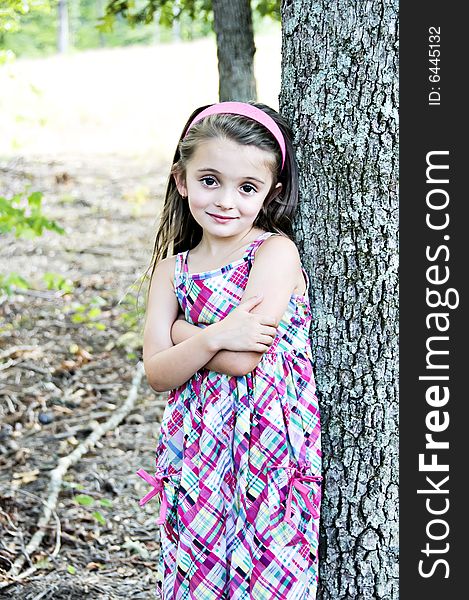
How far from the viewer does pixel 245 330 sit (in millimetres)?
2193

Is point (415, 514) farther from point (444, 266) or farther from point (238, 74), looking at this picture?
point (238, 74)

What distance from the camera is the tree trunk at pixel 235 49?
12.3 ft

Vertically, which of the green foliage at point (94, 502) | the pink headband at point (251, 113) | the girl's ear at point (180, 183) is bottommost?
the green foliage at point (94, 502)

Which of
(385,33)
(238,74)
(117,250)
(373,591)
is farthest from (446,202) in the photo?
(117,250)

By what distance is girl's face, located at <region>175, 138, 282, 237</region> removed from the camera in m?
2.26

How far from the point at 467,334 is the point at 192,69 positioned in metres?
15.4

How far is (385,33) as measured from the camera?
226 cm

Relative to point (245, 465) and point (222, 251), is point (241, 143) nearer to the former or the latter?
point (222, 251)

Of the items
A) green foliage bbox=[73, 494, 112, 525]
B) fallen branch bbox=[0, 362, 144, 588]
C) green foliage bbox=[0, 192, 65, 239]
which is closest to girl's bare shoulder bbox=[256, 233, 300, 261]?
fallen branch bbox=[0, 362, 144, 588]

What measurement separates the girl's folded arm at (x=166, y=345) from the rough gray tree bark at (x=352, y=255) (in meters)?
0.37

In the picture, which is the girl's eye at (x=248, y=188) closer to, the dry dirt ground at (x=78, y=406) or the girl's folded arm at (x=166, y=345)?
the girl's folded arm at (x=166, y=345)

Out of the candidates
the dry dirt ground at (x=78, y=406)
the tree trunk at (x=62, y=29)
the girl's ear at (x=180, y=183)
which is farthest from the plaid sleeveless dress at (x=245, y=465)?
the tree trunk at (x=62, y=29)

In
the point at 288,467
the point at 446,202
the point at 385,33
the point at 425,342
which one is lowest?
the point at 288,467

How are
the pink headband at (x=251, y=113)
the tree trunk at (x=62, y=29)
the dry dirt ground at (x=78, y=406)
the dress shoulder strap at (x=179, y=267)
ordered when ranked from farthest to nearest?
the tree trunk at (x=62, y=29) < the dry dirt ground at (x=78, y=406) < the dress shoulder strap at (x=179, y=267) < the pink headband at (x=251, y=113)
